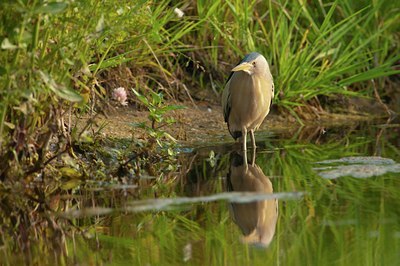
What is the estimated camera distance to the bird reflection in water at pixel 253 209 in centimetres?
521

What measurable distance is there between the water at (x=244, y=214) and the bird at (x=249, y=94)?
36 centimetres

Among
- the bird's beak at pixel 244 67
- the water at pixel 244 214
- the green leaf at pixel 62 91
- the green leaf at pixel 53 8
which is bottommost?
the water at pixel 244 214

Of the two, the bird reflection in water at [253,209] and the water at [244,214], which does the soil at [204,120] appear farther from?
the bird reflection in water at [253,209]

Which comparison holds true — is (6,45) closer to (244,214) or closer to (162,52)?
(244,214)

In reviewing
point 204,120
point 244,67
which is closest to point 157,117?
point 244,67

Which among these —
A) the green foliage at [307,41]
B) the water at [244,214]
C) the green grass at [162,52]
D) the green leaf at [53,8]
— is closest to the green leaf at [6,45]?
the green grass at [162,52]

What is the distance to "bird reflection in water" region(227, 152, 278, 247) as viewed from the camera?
17.1 ft

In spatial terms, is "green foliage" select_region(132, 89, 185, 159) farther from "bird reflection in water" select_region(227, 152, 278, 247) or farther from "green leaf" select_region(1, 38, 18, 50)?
"green leaf" select_region(1, 38, 18, 50)

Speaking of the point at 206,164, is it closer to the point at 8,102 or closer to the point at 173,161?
the point at 173,161

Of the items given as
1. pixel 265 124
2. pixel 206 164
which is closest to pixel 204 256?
pixel 206 164

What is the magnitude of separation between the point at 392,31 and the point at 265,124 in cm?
185

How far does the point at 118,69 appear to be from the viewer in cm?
844

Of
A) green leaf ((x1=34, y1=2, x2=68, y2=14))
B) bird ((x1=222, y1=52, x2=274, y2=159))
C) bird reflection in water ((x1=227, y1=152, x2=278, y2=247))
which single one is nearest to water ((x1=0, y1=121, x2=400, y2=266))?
bird reflection in water ((x1=227, y1=152, x2=278, y2=247))

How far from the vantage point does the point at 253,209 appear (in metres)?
5.75
